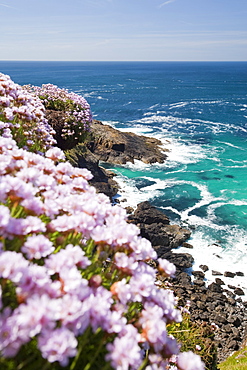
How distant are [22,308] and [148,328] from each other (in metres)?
1.06

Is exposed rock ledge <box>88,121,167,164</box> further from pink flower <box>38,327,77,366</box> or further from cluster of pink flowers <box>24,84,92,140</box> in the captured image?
pink flower <box>38,327,77,366</box>

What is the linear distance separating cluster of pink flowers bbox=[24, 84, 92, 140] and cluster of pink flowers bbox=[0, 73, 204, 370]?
11.4 metres

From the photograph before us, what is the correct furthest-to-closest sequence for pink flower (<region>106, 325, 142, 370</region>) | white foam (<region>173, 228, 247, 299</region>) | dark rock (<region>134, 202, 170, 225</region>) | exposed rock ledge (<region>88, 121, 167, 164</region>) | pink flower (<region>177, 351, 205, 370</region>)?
exposed rock ledge (<region>88, 121, 167, 164</region>) < dark rock (<region>134, 202, 170, 225</region>) < white foam (<region>173, 228, 247, 299</region>) < pink flower (<region>177, 351, 205, 370</region>) < pink flower (<region>106, 325, 142, 370</region>)

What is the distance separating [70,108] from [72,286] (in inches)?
570

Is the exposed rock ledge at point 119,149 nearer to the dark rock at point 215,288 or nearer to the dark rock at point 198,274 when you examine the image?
the dark rock at point 198,274

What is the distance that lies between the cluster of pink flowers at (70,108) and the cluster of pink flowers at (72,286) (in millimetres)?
11390

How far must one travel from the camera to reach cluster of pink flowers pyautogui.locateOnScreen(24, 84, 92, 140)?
47.9ft

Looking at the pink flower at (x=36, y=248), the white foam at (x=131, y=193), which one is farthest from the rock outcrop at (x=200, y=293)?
the pink flower at (x=36, y=248)

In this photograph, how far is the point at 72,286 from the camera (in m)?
2.01

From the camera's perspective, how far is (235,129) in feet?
192

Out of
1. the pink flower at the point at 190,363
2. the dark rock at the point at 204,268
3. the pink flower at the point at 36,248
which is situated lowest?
the dark rock at the point at 204,268

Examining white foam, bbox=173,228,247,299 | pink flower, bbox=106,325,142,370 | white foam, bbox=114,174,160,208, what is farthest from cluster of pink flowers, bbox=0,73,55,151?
white foam, bbox=114,174,160,208

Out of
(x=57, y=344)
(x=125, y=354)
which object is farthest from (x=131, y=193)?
(x=57, y=344)

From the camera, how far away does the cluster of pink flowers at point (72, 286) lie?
1801mm
